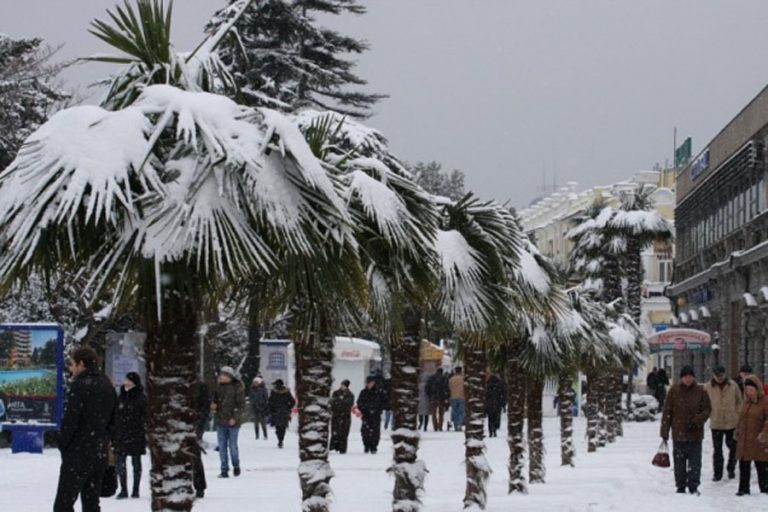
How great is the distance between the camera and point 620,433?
37969 mm

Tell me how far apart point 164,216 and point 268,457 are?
20.0 metres

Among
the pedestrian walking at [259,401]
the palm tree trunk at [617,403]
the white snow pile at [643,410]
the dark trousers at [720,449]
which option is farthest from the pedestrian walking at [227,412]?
the white snow pile at [643,410]

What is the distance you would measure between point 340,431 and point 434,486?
9073 mm

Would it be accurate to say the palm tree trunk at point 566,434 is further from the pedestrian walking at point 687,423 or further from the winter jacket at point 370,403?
the winter jacket at point 370,403

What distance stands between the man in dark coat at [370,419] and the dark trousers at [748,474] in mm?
11871

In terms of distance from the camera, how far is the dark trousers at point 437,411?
4044 cm

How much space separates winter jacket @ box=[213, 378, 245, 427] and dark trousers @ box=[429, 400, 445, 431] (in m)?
19.4

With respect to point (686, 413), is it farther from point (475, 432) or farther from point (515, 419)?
point (475, 432)

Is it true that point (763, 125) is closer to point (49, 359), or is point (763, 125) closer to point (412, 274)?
point (49, 359)

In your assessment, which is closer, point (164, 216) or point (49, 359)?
point (164, 216)

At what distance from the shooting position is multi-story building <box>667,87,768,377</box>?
143ft

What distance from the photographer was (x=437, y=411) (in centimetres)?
4103

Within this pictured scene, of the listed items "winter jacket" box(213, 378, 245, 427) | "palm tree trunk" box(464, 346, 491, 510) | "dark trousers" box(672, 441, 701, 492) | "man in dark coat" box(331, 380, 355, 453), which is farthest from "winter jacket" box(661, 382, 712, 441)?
"man in dark coat" box(331, 380, 355, 453)

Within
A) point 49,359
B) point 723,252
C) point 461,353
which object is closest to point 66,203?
point 461,353
